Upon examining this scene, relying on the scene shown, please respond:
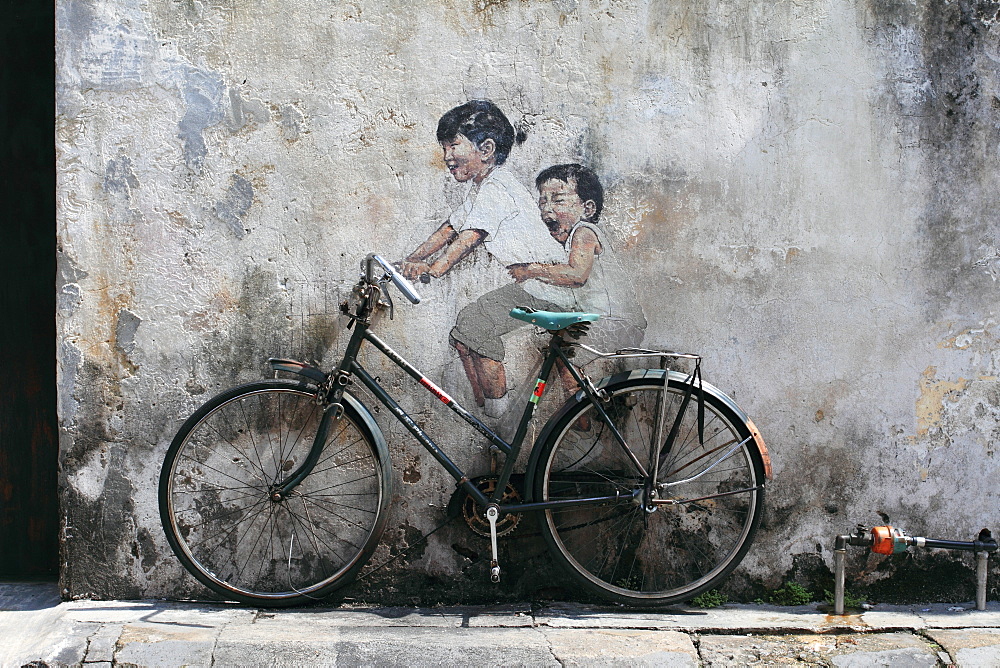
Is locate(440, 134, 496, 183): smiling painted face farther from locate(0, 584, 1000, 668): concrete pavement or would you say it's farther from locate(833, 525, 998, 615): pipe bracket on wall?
locate(833, 525, 998, 615): pipe bracket on wall

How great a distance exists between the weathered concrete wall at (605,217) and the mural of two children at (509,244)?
0.07m

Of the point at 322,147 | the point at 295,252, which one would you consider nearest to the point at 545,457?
the point at 295,252

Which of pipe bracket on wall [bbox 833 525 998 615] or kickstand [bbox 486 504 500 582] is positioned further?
pipe bracket on wall [bbox 833 525 998 615]

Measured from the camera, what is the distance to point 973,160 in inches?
149

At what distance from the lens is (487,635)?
11.3ft

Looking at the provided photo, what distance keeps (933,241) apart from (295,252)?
2.99 meters

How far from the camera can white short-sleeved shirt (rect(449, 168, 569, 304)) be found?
3.72 metres

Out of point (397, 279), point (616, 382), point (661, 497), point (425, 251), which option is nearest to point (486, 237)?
point (425, 251)

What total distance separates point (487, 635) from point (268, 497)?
3.94ft

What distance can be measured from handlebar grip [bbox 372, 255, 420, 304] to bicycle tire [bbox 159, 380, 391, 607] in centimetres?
70

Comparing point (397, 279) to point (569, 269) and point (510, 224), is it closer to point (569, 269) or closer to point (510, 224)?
point (510, 224)

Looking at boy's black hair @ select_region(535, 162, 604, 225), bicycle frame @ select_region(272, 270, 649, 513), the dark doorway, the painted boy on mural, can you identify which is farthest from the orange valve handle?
the dark doorway

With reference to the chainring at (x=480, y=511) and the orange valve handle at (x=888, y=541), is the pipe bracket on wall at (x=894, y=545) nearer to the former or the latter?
the orange valve handle at (x=888, y=541)

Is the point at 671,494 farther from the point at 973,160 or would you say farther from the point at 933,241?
the point at 973,160
